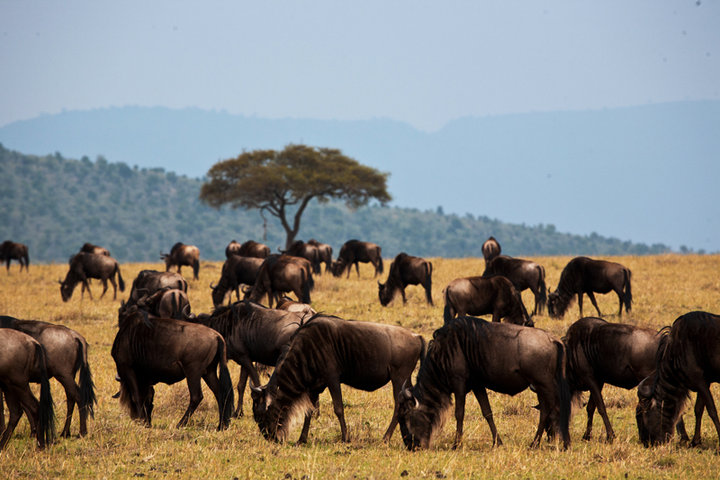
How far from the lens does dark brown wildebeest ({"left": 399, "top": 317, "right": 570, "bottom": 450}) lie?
879 centimetres

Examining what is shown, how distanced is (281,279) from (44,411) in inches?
428

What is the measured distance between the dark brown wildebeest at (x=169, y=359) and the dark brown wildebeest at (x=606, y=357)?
444 cm

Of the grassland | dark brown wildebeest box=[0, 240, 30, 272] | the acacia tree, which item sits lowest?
dark brown wildebeest box=[0, 240, 30, 272]

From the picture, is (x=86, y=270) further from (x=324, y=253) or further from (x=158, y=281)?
(x=324, y=253)

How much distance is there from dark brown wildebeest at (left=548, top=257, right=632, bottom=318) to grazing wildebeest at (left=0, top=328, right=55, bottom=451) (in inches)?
519

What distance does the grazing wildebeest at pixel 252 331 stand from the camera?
10781 millimetres

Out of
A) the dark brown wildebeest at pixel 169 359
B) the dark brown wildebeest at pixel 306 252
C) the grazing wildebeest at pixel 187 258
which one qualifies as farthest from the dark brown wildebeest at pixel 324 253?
the dark brown wildebeest at pixel 169 359

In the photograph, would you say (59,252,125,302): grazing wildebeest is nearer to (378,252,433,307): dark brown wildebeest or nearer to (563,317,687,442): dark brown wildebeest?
(378,252,433,307): dark brown wildebeest

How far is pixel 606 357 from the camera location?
31.6 feet

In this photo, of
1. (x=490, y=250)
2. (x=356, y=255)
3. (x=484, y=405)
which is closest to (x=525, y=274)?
(x=490, y=250)

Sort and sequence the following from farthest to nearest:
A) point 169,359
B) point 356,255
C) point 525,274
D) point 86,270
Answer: point 356,255 < point 86,270 < point 525,274 < point 169,359

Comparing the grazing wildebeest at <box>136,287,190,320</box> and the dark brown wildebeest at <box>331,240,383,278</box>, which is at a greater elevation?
the grazing wildebeest at <box>136,287,190,320</box>

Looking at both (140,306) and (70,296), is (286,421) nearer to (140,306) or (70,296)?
(140,306)

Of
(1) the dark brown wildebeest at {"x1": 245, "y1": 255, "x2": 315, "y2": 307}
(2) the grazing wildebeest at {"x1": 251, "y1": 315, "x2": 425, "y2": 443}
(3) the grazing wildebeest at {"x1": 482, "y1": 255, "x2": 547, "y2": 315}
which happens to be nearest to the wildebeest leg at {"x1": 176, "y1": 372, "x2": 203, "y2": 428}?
(2) the grazing wildebeest at {"x1": 251, "y1": 315, "x2": 425, "y2": 443}
